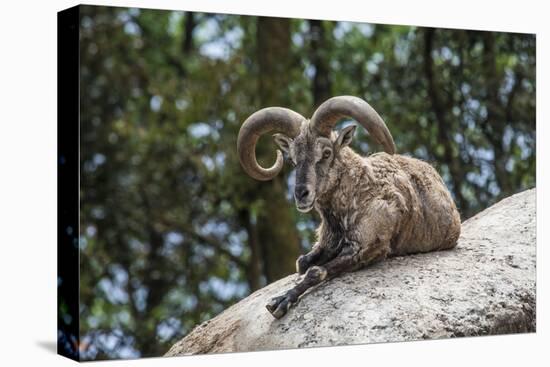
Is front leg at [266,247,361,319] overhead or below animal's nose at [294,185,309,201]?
below

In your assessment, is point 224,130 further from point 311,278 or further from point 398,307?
point 398,307

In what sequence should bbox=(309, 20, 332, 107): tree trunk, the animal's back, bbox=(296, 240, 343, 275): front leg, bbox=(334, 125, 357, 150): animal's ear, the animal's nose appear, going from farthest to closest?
bbox=(309, 20, 332, 107): tree trunk
the animal's back
bbox=(296, 240, 343, 275): front leg
bbox=(334, 125, 357, 150): animal's ear
the animal's nose

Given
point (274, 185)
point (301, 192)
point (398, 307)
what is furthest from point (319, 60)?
point (398, 307)

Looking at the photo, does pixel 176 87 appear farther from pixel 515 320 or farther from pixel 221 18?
pixel 515 320

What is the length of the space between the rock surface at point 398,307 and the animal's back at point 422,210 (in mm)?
134

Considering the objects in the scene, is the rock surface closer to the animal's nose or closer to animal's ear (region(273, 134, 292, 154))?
the animal's nose

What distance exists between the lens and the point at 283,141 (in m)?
9.47

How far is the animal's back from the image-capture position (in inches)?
389

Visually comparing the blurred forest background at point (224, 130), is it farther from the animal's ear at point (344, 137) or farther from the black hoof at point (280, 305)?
the animal's ear at point (344, 137)

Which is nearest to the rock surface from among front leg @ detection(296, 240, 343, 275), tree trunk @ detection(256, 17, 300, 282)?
front leg @ detection(296, 240, 343, 275)

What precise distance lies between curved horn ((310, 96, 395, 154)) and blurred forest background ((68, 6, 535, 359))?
7.43 feet

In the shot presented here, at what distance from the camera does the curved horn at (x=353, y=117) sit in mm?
9055

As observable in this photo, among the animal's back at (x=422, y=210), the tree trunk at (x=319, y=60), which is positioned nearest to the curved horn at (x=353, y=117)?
the animal's back at (x=422, y=210)

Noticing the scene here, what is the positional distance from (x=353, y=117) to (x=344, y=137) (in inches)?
12.0
